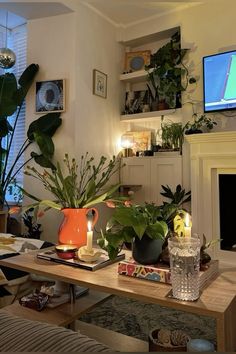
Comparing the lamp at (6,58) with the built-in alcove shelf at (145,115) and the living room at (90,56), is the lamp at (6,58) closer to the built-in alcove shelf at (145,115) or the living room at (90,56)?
the living room at (90,56)

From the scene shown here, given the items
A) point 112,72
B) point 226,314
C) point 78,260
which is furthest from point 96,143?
point 226,314

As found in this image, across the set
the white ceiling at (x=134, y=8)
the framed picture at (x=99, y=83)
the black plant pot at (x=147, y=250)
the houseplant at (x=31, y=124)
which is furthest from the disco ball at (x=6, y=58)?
the black plant pot at (x=147, y=250)

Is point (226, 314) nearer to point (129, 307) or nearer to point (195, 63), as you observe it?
point (129, 307)

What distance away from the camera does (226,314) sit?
2.94 feet

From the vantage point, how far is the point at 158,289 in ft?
3.49

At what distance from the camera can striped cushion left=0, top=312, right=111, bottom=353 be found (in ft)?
1.63

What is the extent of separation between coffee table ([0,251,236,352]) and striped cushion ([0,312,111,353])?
1.63 feet

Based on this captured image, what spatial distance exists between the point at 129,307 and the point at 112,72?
2.65 m

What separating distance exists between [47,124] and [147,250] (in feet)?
7.07

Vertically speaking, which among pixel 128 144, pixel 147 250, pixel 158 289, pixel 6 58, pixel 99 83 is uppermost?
pixel 6 58

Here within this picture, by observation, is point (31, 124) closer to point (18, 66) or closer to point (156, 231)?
point (18, 66)

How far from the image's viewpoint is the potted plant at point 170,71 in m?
3.10

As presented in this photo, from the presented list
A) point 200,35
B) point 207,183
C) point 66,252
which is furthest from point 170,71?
point 66,252

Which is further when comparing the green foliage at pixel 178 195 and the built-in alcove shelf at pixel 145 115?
the built-in alcove shelf at pixel 145 115
